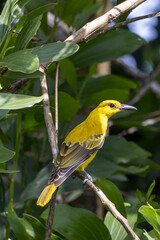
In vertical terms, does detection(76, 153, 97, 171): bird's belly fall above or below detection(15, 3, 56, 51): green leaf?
below

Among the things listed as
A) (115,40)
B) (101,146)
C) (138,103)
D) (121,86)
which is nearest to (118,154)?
(101,146)

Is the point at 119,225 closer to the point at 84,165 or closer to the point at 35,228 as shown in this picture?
the point at 35,228

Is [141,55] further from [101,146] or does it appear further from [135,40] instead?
[101,146]

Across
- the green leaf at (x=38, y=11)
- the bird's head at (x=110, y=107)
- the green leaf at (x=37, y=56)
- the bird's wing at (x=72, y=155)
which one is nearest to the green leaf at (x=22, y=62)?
the green leaf at (x=37, y=56)

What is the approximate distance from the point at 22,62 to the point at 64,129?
123 cm

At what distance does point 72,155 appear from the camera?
2.52m

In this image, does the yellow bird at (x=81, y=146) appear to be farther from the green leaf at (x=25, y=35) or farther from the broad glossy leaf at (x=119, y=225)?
the green leaf at (x=25, y=35)

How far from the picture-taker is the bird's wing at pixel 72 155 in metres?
2.24

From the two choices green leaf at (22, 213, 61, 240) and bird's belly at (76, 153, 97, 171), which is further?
bird's belly at (76, 153, 97, 171)

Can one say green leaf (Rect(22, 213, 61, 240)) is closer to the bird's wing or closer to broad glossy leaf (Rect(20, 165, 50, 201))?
the bird's wing

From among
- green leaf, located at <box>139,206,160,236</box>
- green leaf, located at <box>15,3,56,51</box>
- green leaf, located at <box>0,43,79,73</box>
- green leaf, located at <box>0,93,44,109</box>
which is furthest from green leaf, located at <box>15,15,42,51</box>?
green leaf, located at <box>139,206,160,236</box>

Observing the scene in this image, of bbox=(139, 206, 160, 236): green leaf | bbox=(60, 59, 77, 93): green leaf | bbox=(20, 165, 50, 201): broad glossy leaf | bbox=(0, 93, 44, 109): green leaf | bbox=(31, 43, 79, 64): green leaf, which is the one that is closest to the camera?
bbox=(0, 93, 44, 109): green leaf

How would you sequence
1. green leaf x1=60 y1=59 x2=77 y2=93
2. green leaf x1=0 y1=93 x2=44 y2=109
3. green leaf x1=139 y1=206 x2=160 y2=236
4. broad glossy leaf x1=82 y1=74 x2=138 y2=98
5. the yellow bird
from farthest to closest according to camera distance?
broad glossy leaf x1=82 y1=74 x2=138 y2=98
green leaf x1=60 y1=59 x2=77 y2=93
the yellow bird
green leaf x1=139 y1=206 x2=160 y2=236
green leaf x1=0 y1=93 x2=44 y2=109

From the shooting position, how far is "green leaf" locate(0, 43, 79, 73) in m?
1.63
